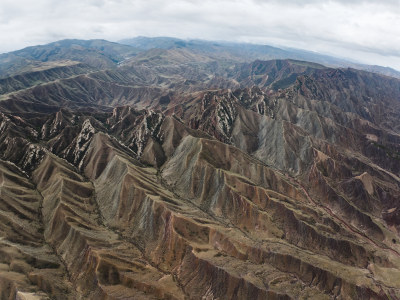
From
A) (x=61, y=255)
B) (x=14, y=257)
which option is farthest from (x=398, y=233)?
(x=14, y=257)

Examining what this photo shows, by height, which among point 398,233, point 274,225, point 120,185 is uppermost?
point 120,185

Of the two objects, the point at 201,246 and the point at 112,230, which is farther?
the point at 112,230

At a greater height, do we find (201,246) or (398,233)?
(201,246)

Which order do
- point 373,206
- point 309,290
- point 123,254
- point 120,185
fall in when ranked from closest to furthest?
1. point 309,290
2. point 123,254
3. point 120,185
4. point 373,206

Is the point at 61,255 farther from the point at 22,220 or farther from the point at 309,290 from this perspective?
the point at 309,290

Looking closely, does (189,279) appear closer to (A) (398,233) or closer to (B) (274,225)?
(B) (274,225)

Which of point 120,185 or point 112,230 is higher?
point 120,185

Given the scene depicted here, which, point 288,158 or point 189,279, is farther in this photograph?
point 288,158

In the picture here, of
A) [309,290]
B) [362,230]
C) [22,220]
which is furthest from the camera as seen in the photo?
[362,230]

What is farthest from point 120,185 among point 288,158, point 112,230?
point 288,158
